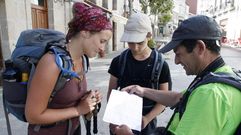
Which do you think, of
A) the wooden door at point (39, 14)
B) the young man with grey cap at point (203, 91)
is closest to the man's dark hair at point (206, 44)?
the young man with grey cap at point (203, 91)

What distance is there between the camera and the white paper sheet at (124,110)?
1738mm

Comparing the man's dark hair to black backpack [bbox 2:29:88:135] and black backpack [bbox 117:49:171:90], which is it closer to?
black backpack [bbox 2:29:88:135]

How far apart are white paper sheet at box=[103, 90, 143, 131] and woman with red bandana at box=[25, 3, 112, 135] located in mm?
119

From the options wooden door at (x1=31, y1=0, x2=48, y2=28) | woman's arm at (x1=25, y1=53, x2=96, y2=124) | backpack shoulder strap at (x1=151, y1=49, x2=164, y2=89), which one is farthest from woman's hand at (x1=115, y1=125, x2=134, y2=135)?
wooden door at (x1=31, y1=0, x2=48, y2=28)

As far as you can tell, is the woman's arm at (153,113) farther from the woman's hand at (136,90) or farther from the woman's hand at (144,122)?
the woman's hand at (136,90)

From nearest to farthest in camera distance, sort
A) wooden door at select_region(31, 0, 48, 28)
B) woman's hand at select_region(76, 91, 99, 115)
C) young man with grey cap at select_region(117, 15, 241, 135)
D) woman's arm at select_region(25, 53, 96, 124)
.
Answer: young man with grey cap at select_region(117, 15, 241, 135) < woman's arm at select_region(25, 53, 96, 124) < woman's hand at select_region(76, 91, 99, 115) < wooden door at select_region(31, 0, 48, 28)

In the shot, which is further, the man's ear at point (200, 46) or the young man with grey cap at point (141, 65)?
the young man with grey cap at point (141, 65)

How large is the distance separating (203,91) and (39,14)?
815cm

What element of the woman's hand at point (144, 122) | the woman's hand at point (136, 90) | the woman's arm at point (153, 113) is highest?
the woman's hand at point (136, 90)

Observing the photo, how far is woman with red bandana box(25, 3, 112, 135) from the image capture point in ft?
4.83

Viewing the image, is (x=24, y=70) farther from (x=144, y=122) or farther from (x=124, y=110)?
(x=144, y=122)

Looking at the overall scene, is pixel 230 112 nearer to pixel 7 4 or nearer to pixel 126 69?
pixel 126 69

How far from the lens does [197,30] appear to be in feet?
4.24

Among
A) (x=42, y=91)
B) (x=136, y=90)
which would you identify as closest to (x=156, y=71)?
(x=136, y=90)
